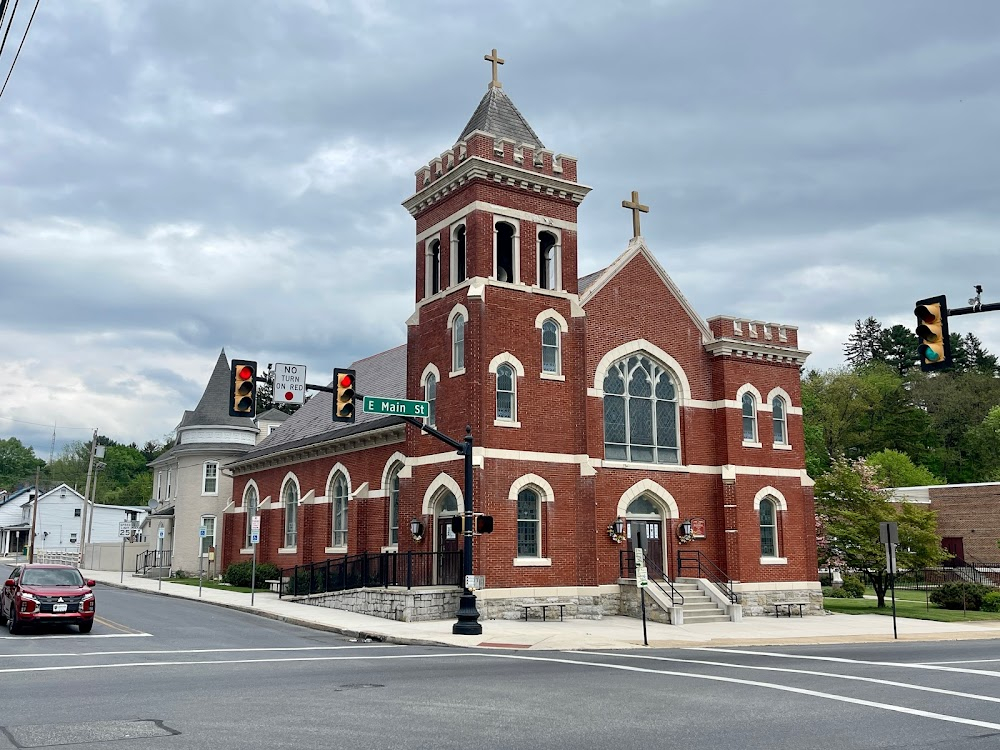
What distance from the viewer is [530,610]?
2608cm

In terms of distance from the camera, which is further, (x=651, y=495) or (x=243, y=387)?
(x=651, y=495)

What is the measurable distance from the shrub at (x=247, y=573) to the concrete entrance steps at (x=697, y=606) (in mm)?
A: 17259

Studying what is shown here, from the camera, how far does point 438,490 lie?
91.3ft

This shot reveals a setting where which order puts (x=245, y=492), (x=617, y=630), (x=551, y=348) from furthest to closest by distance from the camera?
1. (x=245, y=492)
2. (x=551, y=348)
3. (x=617, y=630)

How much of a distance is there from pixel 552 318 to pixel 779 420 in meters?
10.4

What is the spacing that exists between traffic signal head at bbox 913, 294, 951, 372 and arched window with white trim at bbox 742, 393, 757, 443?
1856cm

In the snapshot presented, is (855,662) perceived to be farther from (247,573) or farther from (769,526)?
(247,573)

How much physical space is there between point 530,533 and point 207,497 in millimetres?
27327

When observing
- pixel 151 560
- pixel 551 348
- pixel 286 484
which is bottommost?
pixel 151 560

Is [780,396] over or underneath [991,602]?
over

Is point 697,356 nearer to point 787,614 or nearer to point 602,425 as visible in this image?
point 602,425

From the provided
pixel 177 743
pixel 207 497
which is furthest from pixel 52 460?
pixel 177 743

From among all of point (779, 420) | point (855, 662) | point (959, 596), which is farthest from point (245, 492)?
point (855, 662)

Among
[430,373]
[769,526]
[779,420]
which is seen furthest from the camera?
[779,420]
